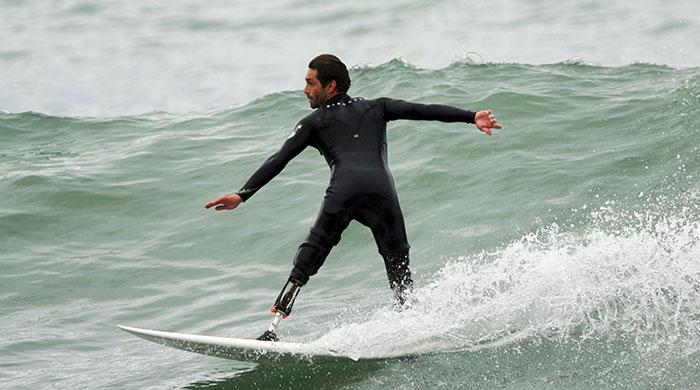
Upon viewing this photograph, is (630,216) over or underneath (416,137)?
underneath

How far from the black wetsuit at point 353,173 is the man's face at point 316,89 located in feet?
0.17

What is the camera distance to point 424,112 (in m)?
7.91

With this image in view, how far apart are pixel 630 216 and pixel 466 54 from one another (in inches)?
468

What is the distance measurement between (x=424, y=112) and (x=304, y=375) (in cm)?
193

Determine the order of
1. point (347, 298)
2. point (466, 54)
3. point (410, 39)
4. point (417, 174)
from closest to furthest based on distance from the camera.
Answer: point (347, 298) → point (417, 174) → point (466, 54) → point (410, 39)

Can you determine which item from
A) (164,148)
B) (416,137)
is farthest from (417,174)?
(164,148)

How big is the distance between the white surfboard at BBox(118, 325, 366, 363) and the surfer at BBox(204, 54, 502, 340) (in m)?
0.13

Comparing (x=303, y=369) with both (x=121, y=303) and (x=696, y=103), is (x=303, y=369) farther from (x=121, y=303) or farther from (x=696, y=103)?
(x=696, y=103)

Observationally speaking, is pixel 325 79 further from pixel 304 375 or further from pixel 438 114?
pixel 304 375

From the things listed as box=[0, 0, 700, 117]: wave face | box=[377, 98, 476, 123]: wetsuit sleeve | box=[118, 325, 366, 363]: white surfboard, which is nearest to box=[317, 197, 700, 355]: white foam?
box=[118, 325, 366, 363]: white surfboard

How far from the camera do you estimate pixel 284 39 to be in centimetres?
2677

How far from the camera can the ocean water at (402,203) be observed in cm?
818

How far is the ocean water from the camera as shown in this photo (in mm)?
8180

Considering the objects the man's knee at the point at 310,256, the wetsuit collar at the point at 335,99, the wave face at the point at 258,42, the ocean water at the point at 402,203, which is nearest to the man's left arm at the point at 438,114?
the wetsuit collar at the point at 335,99
